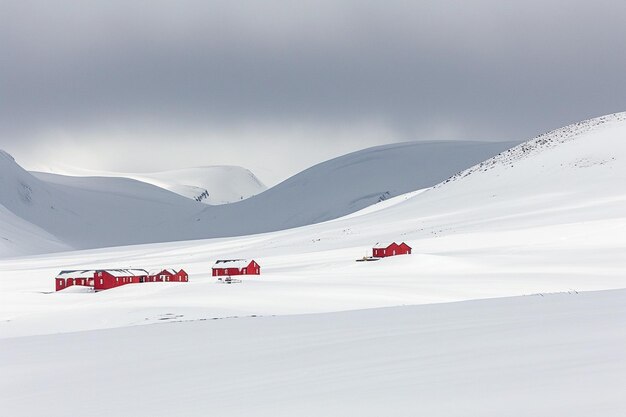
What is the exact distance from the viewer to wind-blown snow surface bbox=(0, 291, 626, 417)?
1107cm

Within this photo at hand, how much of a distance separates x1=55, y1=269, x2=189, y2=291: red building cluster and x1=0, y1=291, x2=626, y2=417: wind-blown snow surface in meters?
33.8

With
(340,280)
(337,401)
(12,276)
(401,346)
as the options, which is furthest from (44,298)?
(337,401)

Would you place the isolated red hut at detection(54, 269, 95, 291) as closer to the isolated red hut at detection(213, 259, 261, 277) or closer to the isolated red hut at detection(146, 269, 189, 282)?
the isolated red hut at detection(146, 269, 189, 282)

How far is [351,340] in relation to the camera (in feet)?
59.7

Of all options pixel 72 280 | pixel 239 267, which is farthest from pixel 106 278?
pixel 239 267

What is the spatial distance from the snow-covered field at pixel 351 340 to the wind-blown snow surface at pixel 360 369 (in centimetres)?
4

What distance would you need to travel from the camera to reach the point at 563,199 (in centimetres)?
8788

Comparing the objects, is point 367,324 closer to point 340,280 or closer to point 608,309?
point 608,309

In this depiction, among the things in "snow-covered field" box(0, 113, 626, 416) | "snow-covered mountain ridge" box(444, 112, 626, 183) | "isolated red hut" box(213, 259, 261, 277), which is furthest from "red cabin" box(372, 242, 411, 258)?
"snow-covered mountain ridge" box(444, 112, 626, 183)

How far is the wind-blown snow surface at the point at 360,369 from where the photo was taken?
11070 millimetres

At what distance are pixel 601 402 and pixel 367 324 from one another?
1250 centimetres

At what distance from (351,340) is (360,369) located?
3.97 meters

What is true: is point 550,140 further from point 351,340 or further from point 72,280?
point 351,340

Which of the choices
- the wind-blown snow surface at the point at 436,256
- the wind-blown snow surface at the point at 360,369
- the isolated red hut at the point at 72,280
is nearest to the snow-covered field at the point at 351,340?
the wind-blown snow surface at the point at 360,369
